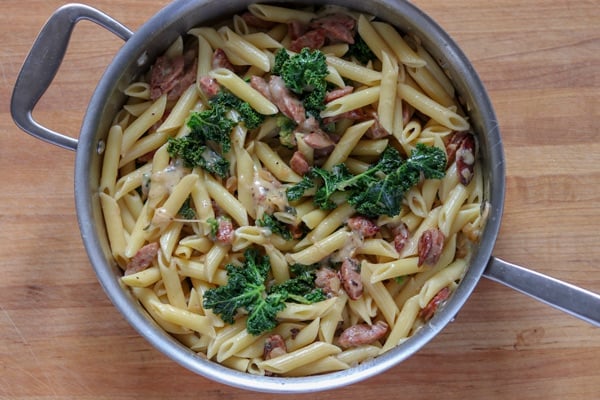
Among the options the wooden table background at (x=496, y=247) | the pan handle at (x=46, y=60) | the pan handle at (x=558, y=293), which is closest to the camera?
the pan handle at (x=558, y=293)

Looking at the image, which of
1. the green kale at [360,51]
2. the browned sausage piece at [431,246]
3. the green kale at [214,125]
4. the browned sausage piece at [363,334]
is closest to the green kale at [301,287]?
the browned sausage piece at [363,334]

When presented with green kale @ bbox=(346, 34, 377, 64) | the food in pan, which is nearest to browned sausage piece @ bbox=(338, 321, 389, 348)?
the food in pan

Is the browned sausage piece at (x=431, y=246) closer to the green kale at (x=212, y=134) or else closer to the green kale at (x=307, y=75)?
the green kale at (x=307, y=75)

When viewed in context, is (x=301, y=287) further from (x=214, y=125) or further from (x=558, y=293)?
(x=558, y=293)

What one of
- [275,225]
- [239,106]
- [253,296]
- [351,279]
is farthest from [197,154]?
[351,279]

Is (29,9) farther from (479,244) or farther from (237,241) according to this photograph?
(479,244)

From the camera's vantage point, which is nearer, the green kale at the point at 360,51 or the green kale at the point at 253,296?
the green kale at the point at 253,296
